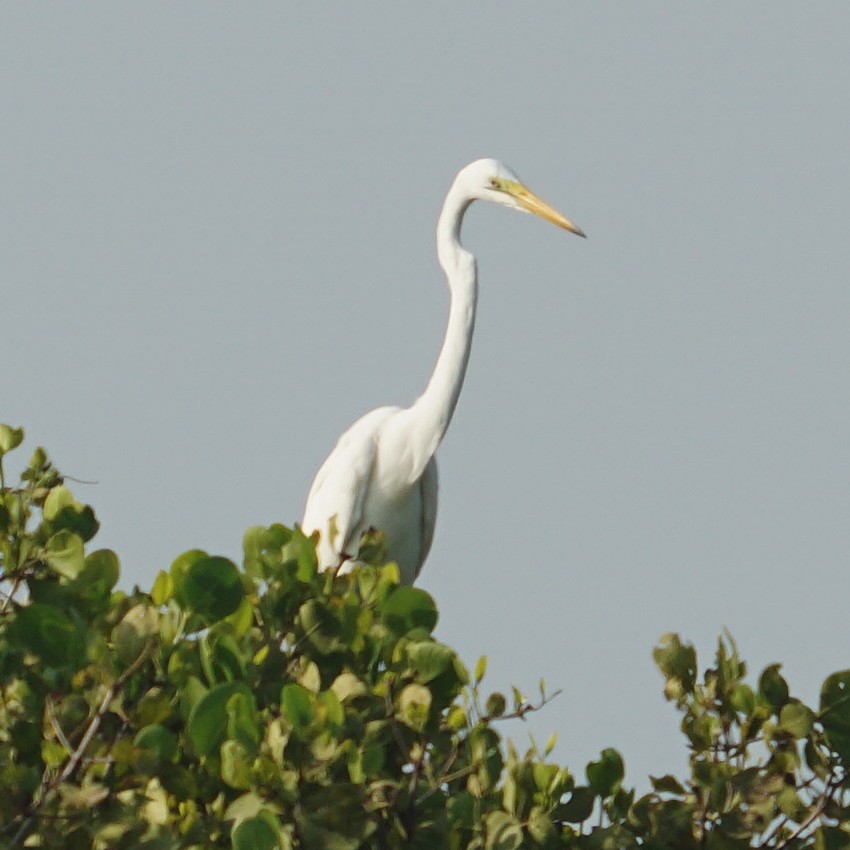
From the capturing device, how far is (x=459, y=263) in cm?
892

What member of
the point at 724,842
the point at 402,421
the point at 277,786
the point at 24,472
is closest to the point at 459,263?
the point at 402,421

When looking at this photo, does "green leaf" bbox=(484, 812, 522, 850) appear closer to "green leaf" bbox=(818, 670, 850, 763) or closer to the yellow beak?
"green leaf" bbox=(818, 670, 850, 763)

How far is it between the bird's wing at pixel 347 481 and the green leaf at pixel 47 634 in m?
4.83

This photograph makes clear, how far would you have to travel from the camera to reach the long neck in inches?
348

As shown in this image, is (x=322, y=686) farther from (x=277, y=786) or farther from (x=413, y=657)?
(x=277, y=786)

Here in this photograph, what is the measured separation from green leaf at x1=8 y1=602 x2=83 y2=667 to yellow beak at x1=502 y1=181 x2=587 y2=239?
5.38 metres

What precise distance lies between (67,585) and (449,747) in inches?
37.8

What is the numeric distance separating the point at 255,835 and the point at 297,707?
12.6 inches

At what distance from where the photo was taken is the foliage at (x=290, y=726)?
3.83 meters

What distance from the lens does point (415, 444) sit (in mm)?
9055

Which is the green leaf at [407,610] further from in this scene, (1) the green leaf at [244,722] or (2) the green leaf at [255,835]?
(2) the green leaf at [255,835]

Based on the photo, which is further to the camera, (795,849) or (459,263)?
(459,263)

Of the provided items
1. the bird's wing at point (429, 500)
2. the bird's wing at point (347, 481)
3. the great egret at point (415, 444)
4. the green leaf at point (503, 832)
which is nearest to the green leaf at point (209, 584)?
the green leaf at point (503, 832)

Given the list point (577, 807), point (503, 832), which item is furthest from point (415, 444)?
point (503, 832)
